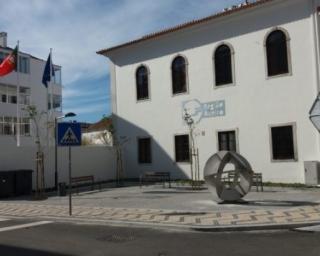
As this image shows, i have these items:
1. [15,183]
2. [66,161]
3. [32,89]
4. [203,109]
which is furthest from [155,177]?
[32,89]

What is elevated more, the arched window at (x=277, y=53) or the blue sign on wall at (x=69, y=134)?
the arched window at (x=277, y=53)

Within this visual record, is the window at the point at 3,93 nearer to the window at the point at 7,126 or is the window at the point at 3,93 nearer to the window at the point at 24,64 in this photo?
the window at the point at 7,126

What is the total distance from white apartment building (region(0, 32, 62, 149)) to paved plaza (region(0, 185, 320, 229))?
26372 mm

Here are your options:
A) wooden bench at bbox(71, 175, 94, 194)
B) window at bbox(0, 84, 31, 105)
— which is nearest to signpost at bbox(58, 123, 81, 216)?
wooden bench at bbox(71, 175, 94, 194)

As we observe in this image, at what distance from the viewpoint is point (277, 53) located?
2225 centimetres

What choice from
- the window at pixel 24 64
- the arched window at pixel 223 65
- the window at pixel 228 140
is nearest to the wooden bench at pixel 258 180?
the window at pixel 228 140

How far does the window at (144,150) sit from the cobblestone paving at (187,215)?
38.5ft

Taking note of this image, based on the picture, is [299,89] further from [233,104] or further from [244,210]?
[244,210]

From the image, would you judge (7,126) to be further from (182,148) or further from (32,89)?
(182,148)

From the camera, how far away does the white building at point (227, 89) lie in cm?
2147

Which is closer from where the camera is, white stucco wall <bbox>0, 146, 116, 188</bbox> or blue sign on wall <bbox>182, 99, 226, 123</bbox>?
white stucco wall <bbox>0, 146, 116, 188</bbox>

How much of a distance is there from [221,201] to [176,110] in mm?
10955

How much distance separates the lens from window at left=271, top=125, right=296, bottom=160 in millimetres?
21750

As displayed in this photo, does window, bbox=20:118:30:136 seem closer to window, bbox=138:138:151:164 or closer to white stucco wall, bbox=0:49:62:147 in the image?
white stucco wall, bbox=0:49:62:147
